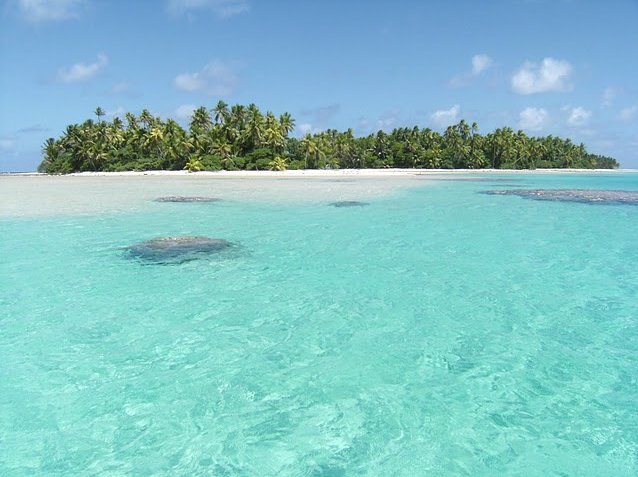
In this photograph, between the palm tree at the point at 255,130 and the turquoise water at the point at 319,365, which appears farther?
the palm tree at the point at 255,130

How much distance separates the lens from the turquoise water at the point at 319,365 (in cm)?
415

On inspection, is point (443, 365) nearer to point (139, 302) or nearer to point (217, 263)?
point (139, 302)

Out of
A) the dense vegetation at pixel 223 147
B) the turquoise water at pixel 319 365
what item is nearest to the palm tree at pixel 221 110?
the dense vegetation at pixel 223 147

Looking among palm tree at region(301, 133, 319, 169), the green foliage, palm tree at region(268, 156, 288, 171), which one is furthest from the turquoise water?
palm tree at region(301, 133, 319, 169)

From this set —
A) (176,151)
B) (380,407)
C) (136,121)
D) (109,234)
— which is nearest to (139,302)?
(380,407)

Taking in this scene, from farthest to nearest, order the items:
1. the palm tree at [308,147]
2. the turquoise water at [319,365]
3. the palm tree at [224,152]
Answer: the palm tree at [308,147] → the palm tree at [224,152] → the turquoise water at [319,365]

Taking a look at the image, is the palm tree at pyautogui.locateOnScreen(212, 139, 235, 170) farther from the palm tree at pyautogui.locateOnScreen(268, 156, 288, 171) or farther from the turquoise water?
the turquoise water

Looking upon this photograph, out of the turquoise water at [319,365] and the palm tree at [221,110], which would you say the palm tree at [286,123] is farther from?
the turquoise water at [319,365]

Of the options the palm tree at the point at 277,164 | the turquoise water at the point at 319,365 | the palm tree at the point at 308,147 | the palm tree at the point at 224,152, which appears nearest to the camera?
the turquoise water at the point at 319,365

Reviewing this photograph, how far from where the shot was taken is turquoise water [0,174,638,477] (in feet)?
13.6

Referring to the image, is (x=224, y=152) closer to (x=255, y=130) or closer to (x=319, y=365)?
(x=255, y=130)

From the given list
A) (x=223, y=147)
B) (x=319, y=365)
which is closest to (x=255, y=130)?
(x=223, y=147)

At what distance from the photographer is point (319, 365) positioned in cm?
580

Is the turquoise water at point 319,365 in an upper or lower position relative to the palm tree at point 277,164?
lower
